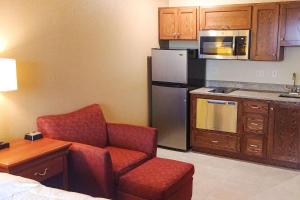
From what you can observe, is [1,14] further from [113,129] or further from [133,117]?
[133,117]

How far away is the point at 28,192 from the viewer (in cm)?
190

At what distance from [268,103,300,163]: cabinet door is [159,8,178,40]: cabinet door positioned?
6.29 ft

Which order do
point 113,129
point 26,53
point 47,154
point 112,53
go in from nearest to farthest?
1. point 47,154
2. point 26,53
3. point 113,129
4. point 112,53

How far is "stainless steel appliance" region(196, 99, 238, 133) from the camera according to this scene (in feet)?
15.2

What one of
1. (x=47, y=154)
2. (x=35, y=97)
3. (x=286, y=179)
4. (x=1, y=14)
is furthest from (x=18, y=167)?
(x=286, y=179)

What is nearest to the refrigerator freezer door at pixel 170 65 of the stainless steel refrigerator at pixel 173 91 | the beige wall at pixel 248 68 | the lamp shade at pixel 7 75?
the stainless steel refrigerator at pixel 173 91

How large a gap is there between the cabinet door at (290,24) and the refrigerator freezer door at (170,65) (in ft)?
4.36

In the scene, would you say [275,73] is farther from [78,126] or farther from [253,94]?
[78,126]

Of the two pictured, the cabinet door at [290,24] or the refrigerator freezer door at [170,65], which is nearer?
the cabinet door at [290,24]

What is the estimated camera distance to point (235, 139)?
468 centimetres

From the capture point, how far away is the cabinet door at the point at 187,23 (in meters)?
4.97

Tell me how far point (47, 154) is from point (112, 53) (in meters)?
2.01

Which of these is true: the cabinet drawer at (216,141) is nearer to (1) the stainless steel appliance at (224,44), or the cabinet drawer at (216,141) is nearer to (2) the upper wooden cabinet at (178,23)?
(1) the stainless steel appliance at (224,44)

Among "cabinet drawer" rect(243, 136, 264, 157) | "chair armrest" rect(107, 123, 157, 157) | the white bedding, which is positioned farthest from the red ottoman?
"cabinet drawer" rect(243, 136, 264, 157)
